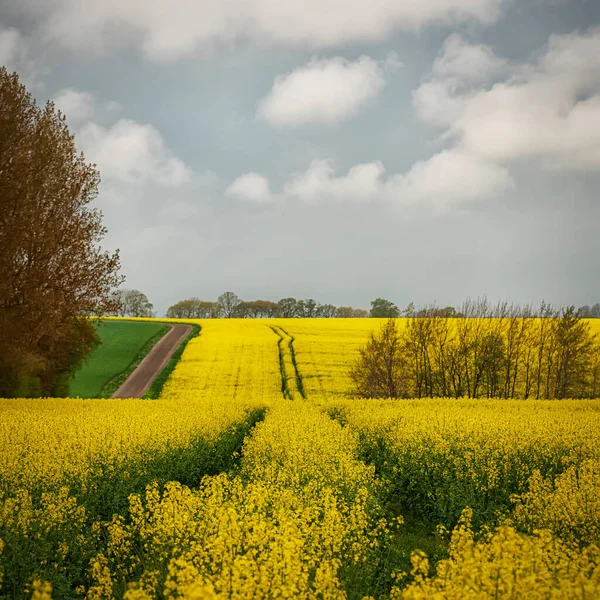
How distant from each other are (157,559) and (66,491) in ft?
7.71

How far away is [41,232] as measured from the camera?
55.9ft

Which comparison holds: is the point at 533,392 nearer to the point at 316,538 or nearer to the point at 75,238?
the point at 75,238

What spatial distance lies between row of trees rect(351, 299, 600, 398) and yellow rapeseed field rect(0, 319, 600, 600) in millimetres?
17696

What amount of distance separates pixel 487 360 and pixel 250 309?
9755 centimetres

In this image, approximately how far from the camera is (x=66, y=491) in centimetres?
797

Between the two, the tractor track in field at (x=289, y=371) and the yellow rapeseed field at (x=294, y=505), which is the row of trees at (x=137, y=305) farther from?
the yellow rapeseed field at (x=294, y=505)

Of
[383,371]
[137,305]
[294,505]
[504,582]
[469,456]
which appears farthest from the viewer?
[137,305]

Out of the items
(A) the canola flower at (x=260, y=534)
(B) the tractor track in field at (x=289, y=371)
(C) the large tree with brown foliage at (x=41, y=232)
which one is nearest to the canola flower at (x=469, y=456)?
(A) the canola flower at (x=260, y=534)

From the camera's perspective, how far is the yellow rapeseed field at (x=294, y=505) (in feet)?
15.9

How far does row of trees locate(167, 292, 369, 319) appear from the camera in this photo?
129875 mm

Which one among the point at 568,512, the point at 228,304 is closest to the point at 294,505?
the point at 568,512

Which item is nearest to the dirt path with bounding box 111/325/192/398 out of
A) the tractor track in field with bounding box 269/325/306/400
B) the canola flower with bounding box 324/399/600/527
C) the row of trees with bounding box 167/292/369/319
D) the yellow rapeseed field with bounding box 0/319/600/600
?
the tractor track in field with bounding box 269/325/306/400

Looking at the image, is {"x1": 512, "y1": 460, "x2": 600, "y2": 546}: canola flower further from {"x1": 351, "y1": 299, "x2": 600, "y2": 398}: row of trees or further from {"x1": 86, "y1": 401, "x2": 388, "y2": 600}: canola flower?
{"x1": 351, "y1": 299, "x2": 600, "y2": 398}: row of trees

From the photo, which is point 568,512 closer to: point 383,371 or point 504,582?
point 504,582
